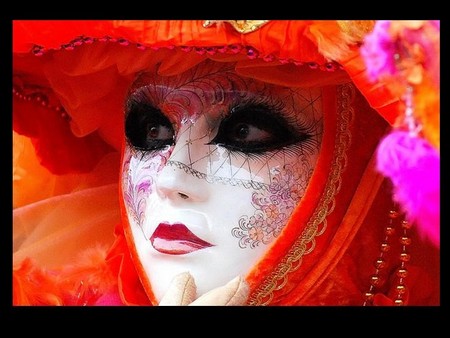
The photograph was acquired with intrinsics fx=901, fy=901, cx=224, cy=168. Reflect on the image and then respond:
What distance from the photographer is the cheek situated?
4.03 feet

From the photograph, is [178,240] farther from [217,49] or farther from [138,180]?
[217,49]

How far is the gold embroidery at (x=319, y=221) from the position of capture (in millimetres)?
1212

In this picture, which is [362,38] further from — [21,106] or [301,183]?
[21,106]

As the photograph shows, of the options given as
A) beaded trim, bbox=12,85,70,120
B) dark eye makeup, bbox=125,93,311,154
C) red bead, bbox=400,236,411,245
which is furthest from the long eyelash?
beaded trim, bbox=12,85,70,120

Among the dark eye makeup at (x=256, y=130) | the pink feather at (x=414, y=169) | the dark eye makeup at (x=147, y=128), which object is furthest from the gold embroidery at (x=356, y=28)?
the dark eye makeup at (x=147, y=128)

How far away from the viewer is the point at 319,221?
121 centimetres

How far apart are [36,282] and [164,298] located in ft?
1.01

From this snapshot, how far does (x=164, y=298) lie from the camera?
1.16 meters

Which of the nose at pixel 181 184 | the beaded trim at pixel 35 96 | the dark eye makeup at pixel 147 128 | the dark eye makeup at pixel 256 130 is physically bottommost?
the nose at pixel 181 184

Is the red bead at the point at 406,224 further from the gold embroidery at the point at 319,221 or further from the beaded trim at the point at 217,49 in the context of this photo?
the beaded trim at the point at 217,49

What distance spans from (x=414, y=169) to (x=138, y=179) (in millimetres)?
463

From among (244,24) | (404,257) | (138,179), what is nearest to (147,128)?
(138,179)

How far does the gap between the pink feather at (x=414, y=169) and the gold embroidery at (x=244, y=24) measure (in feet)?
0.67

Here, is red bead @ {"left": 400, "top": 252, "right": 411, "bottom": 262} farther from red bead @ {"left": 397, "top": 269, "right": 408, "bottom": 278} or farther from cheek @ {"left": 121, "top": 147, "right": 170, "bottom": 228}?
cheek @ {"left": 121, "top": 147, "right": 170, "bottom": 228}
